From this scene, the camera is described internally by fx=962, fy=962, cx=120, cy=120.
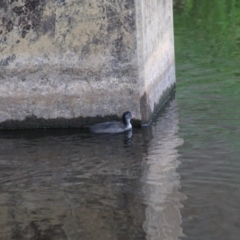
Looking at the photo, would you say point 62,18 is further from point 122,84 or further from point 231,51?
point 231,51

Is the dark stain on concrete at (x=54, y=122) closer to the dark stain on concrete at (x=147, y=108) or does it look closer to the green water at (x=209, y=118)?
the dark stain on concrete at (x=147, y=108)

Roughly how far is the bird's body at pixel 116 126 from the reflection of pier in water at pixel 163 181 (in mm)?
334

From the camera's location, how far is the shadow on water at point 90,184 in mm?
9417

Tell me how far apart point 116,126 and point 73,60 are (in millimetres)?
1078

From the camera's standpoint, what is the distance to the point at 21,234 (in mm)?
9273

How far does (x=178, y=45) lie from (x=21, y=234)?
1040 cm

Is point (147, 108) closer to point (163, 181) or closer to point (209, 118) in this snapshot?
point (209, 118)

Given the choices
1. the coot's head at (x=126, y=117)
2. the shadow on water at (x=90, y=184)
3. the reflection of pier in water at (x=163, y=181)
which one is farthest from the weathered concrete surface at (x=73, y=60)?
the reflection of pier in water at (x=163, y=181)

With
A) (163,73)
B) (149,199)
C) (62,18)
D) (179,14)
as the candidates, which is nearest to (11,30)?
(62,18)

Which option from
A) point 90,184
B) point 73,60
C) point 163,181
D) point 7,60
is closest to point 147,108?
point 73,60

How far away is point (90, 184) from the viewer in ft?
35.9

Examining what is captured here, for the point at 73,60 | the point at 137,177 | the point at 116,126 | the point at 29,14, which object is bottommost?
the point at 137,177

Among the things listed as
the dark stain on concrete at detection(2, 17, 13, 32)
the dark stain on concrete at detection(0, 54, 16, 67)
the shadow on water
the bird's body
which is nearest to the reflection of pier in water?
the shadow on water

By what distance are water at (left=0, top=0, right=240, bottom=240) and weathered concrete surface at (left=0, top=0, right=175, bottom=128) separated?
0.36 meters
